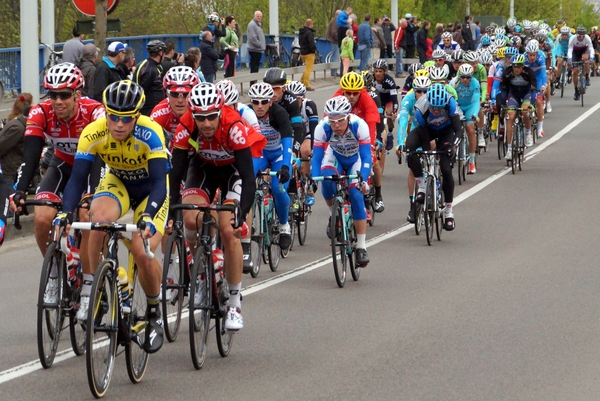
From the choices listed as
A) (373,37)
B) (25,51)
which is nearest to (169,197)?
(25,51)

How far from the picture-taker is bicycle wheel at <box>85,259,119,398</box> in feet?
24.1

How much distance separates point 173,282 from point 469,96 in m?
12.2

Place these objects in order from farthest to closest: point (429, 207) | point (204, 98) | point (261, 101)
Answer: point (429, 207) < point (261, 101) < point (204, 98)

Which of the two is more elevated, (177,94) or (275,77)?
(275,77)

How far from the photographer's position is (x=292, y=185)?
1410 cm

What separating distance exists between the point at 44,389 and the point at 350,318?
10.5ft

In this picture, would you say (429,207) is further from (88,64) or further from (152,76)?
(88,64)

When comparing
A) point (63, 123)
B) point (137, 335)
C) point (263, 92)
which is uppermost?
point (263, 92)

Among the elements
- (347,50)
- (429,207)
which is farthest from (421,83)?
(347,50)

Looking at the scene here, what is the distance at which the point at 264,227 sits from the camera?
41.7ft

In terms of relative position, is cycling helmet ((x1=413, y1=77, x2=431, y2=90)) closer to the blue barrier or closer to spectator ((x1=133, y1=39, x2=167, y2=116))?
spectator ((x1=133, y1=39, x2=167, y2=116))

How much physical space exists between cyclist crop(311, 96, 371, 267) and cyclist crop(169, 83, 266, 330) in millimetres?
2902

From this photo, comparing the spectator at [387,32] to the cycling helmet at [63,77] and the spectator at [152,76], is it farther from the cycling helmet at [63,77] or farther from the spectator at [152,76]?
the cycling helmet at [63,77]

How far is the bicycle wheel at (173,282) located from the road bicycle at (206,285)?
194mm
